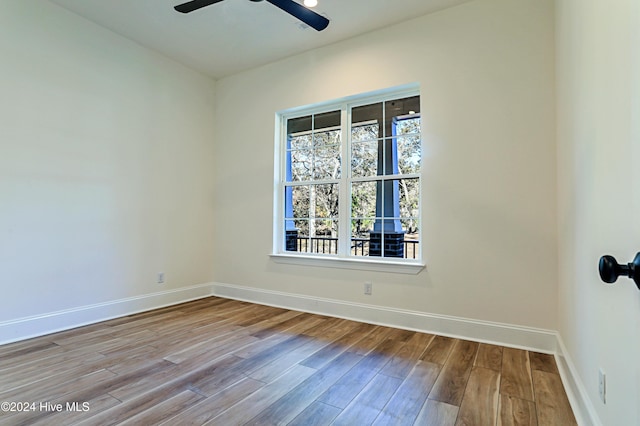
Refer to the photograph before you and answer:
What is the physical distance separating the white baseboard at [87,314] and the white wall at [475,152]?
1.62 m

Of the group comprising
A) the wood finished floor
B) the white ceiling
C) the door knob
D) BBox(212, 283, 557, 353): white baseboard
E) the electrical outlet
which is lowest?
the wood finished floor

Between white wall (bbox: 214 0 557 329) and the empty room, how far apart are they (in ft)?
0.06

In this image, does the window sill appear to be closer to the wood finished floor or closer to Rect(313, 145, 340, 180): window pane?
the wood finished floor

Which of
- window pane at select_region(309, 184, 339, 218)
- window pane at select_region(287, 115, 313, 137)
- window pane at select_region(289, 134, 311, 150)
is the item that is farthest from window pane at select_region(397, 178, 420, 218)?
window pane at select_region(287, 115, 313, 137)

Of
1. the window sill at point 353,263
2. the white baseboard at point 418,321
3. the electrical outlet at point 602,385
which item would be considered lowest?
the white baseboard at point 418,321

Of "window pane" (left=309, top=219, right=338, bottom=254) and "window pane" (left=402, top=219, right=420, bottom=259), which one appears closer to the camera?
"window pane" (left=402, top=219, right=420, bottom=259)

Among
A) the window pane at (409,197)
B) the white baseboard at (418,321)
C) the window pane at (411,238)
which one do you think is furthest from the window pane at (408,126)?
the white baseboard at (418,321)

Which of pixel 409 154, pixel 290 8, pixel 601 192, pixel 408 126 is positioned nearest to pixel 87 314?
pixel 290 8

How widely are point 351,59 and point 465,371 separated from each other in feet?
10.4

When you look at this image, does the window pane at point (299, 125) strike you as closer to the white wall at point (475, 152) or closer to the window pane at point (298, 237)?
the white wall at point (475, 152)

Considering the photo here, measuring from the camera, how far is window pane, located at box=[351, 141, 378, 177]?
11.7 ft

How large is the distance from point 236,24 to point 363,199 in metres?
2.26

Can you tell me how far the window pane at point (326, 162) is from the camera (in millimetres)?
3816

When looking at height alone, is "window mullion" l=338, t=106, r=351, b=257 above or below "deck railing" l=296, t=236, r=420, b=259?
above
